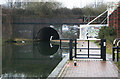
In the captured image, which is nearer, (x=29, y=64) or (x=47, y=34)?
(x=29, y=64)

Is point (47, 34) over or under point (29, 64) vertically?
over

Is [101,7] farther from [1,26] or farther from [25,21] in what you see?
[1,26]

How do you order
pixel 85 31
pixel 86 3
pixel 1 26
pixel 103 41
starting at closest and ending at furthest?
pixel 103 41 → pixel 85 31 → pixel 1 26 → pixel 86 3

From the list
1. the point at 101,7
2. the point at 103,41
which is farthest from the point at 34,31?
the point at 103,41

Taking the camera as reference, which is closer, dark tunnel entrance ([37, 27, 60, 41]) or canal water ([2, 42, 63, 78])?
canal water ([2, 42, 63, 78])

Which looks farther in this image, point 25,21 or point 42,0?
point 42,0

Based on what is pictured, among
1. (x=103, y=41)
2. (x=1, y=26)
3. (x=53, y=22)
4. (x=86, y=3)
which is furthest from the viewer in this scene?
(x=86, y=3)

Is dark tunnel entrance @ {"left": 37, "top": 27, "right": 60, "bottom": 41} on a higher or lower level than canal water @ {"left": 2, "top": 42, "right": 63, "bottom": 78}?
higher

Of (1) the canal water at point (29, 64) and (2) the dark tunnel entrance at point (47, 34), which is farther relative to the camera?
(2) the dark tunnel entrance at point (47, 34)

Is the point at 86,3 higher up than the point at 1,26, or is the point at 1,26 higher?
the point at 86,3

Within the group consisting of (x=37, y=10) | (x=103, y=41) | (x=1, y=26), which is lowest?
(x=103, y=41)

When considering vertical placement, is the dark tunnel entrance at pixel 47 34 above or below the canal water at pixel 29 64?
above

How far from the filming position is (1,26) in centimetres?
2741

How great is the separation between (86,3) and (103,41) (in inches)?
941
